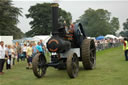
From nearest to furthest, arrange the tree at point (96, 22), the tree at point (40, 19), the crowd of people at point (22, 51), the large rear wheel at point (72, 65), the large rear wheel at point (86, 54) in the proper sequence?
the large rear wheel at point (72, 65)
the large rear wheel at point (86, 54)
the crowd of people at point (22, 51)
the tree at point (40, 19)
the tree at point (96, 22)

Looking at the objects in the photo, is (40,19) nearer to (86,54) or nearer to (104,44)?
(104,44)

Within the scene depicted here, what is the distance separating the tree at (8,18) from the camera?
3772 cm

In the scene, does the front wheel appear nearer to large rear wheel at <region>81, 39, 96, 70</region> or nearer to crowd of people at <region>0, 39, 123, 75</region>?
large rear wheel at <region>81, 39, 96, 70</region>

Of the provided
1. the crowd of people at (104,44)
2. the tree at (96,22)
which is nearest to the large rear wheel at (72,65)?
the crowd of people at (104,44)

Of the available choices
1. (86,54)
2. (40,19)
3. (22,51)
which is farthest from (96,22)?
(86,54)

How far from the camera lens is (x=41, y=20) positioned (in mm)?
55312

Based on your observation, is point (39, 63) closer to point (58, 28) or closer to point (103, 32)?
point (58, 28)

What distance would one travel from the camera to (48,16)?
183 ft

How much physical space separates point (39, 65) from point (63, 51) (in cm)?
106

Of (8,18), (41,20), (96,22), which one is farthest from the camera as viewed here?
(96,22)

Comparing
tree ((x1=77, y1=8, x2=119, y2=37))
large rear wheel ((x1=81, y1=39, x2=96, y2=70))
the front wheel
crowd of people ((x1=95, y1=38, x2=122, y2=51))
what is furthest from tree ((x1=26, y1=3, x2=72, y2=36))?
the front wheel

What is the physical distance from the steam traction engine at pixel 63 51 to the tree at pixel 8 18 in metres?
29.4

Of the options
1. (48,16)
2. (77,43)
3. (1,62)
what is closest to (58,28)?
(77,43)

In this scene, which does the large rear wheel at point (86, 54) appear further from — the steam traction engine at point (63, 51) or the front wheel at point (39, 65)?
the front wheel at point (39, 65)
